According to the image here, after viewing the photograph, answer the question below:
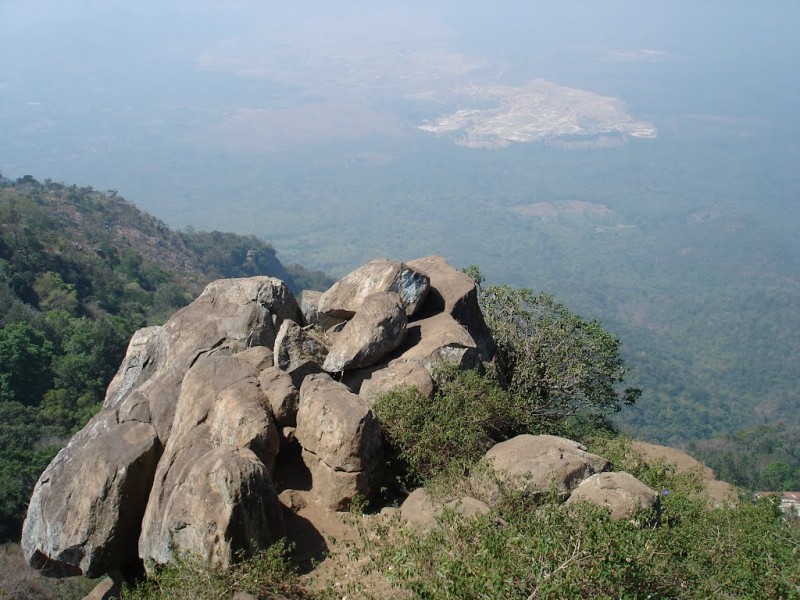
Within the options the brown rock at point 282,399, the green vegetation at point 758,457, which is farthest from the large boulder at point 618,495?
the green vegetation at point 758,457

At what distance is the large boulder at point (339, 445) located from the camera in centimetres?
1165

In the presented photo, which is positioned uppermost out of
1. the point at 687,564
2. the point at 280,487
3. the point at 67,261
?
the point at 687,564

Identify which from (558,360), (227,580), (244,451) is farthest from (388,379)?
(558,360)

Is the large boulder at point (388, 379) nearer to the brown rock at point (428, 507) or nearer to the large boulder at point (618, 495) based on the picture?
the brown rock at point (428, 507)

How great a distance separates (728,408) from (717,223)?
108 metres

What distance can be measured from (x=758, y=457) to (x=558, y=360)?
43.3 meters

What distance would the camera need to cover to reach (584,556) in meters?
7.85

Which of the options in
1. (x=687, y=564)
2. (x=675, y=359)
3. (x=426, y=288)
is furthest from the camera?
(x=675, y=359)

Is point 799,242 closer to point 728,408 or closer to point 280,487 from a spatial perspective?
point 728,408

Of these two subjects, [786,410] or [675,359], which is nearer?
[786,410]

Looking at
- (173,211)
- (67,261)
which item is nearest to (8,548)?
(67,261)

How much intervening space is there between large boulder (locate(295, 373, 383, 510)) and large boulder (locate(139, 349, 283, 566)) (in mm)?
638

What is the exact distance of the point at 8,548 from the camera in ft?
76.4

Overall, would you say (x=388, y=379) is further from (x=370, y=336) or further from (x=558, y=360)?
(x=558, y=360)
